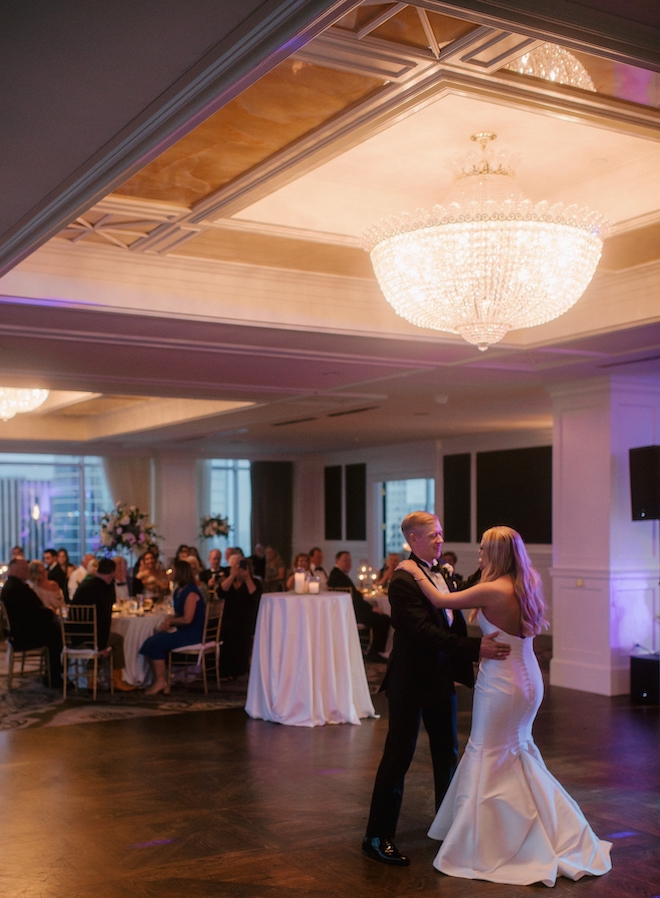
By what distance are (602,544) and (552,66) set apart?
6.26 meters

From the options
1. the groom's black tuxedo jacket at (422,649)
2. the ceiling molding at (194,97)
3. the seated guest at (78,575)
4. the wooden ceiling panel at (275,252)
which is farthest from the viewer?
the seated guest at (78,575)

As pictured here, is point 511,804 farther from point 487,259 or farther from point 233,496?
point 233,496

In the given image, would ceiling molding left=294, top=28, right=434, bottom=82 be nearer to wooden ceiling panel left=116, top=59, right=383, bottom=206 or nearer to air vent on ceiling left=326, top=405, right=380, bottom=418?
wooden ceiling panel left=116, top=59, right=383, bottom=206

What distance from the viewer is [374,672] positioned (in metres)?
10.4

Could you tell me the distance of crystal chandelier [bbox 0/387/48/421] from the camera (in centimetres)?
1141

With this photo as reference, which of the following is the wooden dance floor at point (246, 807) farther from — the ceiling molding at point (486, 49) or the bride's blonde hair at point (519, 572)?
the ceiling molding at point (486, 49)

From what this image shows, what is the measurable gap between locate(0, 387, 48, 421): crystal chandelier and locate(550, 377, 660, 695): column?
604 centimetres

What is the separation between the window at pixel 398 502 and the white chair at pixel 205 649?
8833mm

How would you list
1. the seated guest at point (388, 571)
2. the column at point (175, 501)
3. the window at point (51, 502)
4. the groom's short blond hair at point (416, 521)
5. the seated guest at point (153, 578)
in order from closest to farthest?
1. the groom's short blond hair at point (416, 521)
2. the seated guest at point (153, 578)
3. the seated guest at point (388, 571)
4. the window at point (51, 502)
5. the column at point (175, 501)

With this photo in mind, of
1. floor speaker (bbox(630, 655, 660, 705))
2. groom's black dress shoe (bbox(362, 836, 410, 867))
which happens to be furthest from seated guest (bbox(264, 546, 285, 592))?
groom's black dress shoe (bbox(362, 836, 410, 867))

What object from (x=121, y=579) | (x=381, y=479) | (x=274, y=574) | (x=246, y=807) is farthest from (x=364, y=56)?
(x=381, y=479)

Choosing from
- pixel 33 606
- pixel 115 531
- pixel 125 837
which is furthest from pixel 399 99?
pixel 115 531

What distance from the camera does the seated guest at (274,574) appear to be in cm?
1274

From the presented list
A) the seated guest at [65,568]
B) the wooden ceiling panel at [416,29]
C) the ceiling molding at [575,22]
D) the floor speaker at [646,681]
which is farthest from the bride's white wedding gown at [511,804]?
the seated guest at [65,568]
